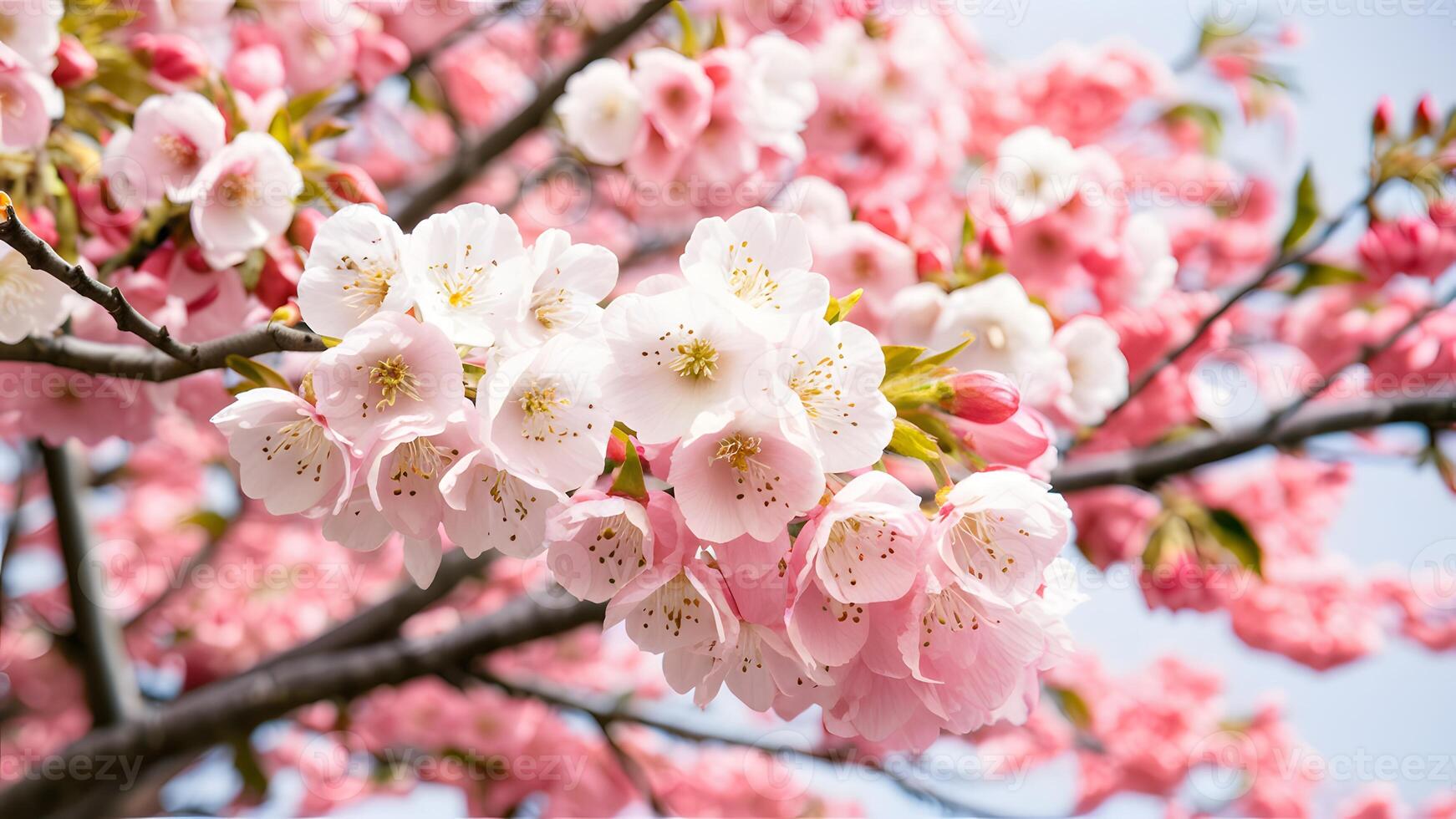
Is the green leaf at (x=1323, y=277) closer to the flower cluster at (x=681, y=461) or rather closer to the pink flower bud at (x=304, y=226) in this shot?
the flower cluster at (x=681, y=461)

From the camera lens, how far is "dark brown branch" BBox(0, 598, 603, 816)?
2088 millimetres

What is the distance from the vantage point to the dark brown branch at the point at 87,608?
2207mm

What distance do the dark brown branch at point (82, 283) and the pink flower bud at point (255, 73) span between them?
0.72 metres

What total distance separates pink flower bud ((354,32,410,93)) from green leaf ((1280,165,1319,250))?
70.5 inches

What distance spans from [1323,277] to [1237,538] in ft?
1.79

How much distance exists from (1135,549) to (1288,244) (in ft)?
2.52

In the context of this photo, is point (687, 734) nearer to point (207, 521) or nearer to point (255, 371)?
point (255, 371)

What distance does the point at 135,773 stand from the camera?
2229 millimetres

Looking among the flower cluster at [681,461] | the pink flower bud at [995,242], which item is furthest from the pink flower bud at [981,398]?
the pink flower bud at [995,242]

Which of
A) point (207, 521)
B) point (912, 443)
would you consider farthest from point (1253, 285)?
point (207, 521)

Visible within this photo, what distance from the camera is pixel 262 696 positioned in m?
2.12

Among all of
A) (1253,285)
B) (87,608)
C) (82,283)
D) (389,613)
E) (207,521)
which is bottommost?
(207,521)

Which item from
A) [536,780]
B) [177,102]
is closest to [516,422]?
[177,102]

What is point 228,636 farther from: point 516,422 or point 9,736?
point 516,422
